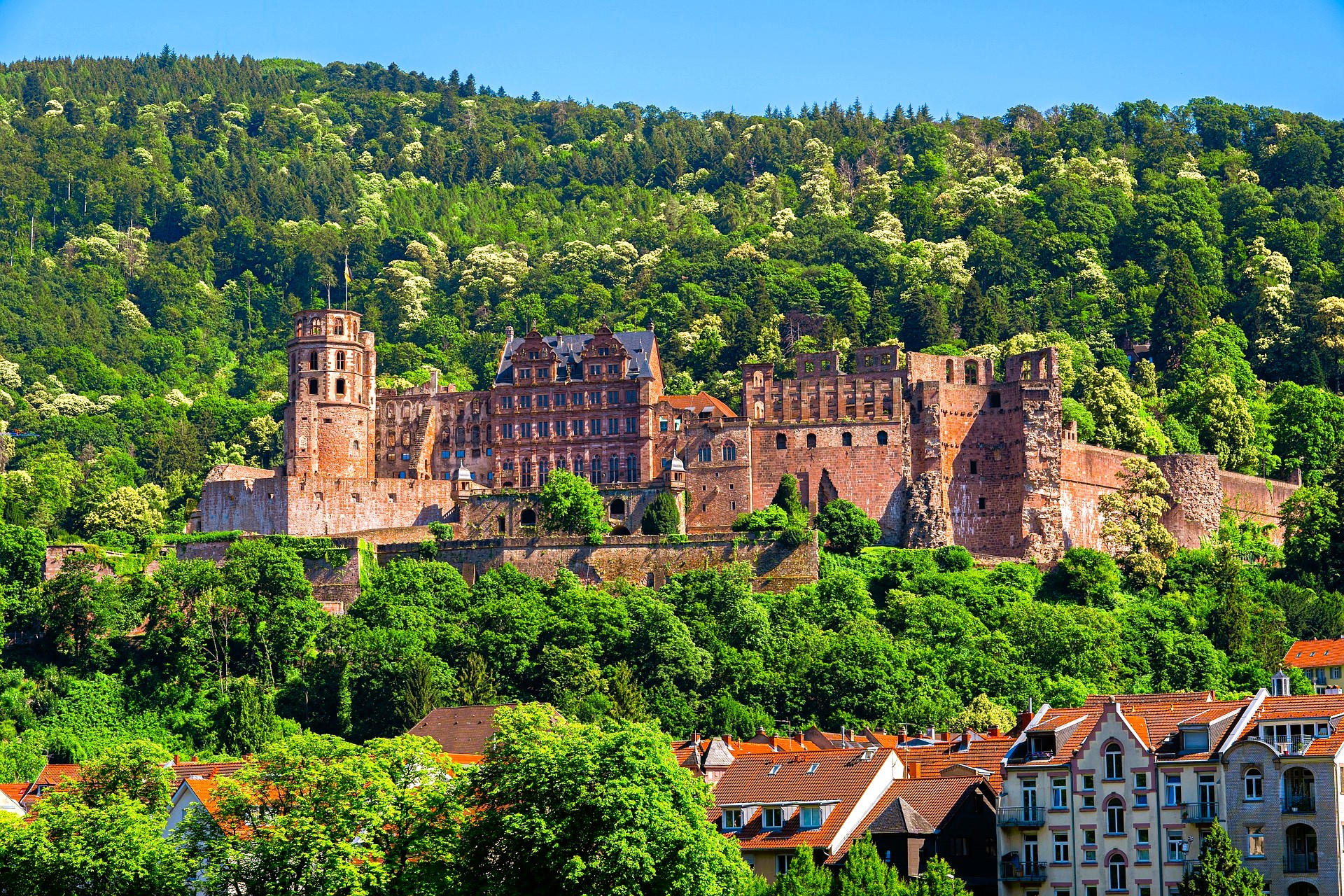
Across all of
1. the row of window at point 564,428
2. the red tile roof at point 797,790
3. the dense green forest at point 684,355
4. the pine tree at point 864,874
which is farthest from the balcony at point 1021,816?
the row of window at point 564,428

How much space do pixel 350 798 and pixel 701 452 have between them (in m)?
51.9

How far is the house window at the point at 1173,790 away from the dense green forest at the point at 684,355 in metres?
28.7

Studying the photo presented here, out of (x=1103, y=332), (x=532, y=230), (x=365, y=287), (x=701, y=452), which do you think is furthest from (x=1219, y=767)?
(x=532, y=230)

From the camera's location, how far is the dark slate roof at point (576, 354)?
112562mm

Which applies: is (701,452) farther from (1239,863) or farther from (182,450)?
(1239,863)

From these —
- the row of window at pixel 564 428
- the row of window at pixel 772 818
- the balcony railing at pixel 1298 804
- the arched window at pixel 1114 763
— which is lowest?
the row of window at pixel 772 818

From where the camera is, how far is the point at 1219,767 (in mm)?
56969

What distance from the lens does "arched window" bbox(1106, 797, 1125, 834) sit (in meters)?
58.4

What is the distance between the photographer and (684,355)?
138 m

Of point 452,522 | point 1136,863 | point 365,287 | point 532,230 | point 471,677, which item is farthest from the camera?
point 532,230

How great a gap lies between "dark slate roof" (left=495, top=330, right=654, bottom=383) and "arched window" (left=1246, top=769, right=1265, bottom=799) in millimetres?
58396

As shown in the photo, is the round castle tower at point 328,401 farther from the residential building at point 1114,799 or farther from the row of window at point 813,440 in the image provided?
the residential building at point 1114,799

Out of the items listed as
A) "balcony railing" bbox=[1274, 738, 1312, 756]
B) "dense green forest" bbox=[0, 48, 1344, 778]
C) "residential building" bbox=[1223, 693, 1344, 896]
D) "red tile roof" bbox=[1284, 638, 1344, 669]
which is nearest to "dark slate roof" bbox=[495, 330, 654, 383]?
"dense green forest" bbox=[0, 48, 1344, 778]

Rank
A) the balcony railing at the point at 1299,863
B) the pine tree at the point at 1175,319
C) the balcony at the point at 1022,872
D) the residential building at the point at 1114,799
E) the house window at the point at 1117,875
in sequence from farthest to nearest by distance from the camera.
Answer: the pine tree at the point at 1175,319 < the balcony at the point at 1022,872 < the house window at the point at 1117,875 < the residential building at the point at 1114,799 < the balcony railing at the point at 1299,863
